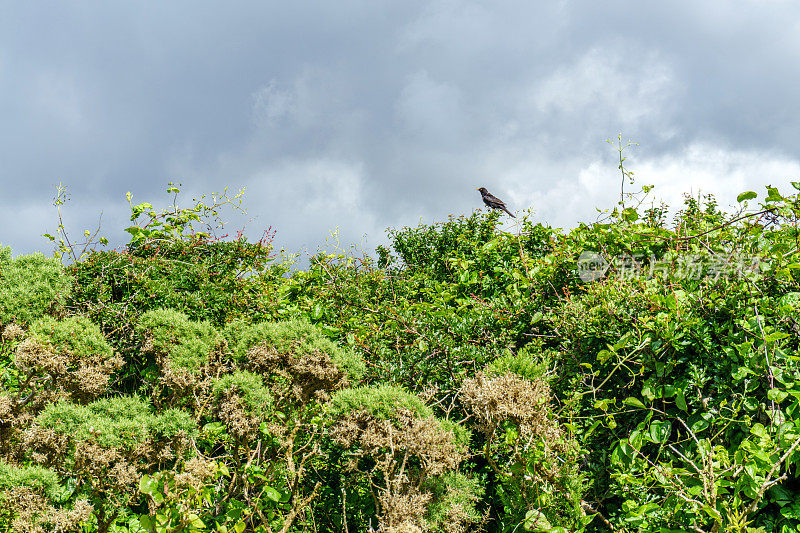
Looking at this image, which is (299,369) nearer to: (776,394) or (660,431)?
(660,431)

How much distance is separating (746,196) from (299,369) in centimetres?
368

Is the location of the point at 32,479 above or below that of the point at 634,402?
below

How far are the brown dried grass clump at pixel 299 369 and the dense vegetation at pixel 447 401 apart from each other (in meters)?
0.02

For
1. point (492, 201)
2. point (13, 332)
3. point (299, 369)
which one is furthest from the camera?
point (492, 201)

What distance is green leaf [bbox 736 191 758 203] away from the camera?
4477 mm

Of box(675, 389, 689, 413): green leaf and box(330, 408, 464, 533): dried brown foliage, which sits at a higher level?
box(675, 389, 689, 413): green leaf

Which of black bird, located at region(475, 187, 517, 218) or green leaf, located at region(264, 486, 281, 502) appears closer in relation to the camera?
green leaf, located at region(264, 486, 281, 502)

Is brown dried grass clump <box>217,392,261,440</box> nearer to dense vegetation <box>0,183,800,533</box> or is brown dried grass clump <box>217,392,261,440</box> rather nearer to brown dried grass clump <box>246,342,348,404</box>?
dense vegetation <box>0,183,800,533</box>

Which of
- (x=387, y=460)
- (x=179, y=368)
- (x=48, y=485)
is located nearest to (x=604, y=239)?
(x=387, y=460)

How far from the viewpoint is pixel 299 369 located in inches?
171

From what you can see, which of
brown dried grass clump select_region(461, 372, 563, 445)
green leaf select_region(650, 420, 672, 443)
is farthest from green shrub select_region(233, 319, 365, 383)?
green leaf select_region(650, 420, 672, 443)

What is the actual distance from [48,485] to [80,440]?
47 cm

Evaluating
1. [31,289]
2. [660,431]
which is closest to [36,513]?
[31,289]

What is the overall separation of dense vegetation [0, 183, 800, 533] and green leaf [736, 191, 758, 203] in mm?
99
